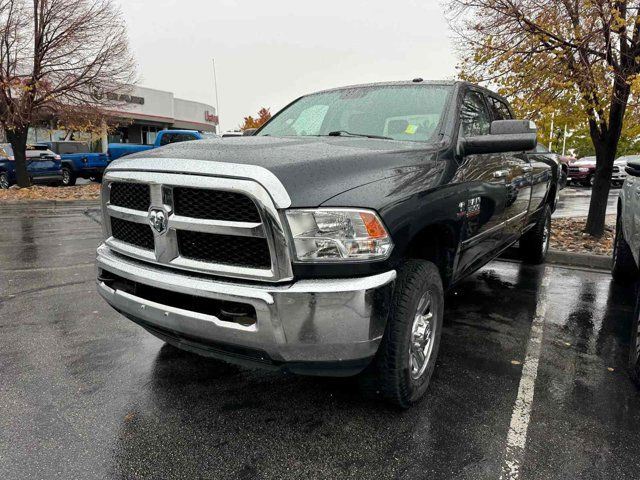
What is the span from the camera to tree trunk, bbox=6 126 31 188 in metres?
15.4

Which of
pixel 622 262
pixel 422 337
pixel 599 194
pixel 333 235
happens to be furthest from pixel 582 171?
pixel 333 235

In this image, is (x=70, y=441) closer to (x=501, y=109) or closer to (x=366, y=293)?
(x=366, y=293)

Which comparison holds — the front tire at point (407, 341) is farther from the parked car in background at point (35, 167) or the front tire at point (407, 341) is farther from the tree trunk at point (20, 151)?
the parked car in background at point (35, 167)

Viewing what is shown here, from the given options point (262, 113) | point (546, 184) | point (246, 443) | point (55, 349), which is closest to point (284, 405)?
point (246, 443)

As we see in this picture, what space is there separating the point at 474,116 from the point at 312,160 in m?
1.92

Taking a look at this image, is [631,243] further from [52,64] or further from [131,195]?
[52,64]

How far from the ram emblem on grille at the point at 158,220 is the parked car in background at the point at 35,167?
55.6ft

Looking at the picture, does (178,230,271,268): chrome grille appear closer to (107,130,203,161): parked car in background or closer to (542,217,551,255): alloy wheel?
(542,217,551,255): alloy wheel

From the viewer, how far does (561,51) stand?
6.59m

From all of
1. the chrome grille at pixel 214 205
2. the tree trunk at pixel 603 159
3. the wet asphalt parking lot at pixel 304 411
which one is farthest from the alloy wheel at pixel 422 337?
the tree trunk at pixel 603 159

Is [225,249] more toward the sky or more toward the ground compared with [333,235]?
more toward the ground

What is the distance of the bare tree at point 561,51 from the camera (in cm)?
644

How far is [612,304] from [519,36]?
4.03 metres

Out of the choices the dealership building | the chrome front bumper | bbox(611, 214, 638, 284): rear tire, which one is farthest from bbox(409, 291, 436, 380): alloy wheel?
the dealership building
